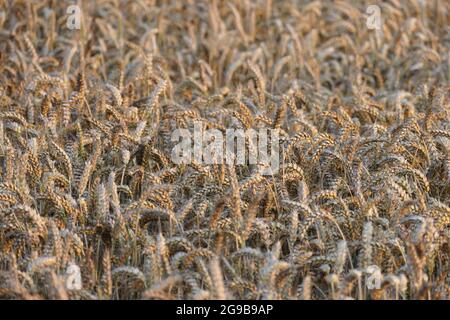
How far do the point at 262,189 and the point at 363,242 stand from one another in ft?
2.35

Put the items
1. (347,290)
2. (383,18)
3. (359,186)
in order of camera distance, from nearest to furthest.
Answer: (347,290)
(359,186)
(383,18)

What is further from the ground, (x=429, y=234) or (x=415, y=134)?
(x=415, y=134)

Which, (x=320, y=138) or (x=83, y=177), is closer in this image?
(x=83, y=177)

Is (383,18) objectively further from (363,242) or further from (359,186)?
(363,242)

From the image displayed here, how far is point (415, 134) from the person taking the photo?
4680 millimetres

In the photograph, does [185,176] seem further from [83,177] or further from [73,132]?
[73,132]

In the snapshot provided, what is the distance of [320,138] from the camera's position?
422 centimetres

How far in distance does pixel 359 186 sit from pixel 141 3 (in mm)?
3986

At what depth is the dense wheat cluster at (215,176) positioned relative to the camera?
344cm

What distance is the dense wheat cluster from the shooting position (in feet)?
11.3

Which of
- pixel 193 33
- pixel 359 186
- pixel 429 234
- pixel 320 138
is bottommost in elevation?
pixel 429 234

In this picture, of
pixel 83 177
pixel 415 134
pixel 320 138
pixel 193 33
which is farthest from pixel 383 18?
pixel 83 177

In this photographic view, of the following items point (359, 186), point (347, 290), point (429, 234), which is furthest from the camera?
point (359, 186)

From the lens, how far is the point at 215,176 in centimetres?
423
